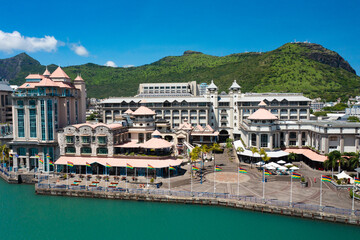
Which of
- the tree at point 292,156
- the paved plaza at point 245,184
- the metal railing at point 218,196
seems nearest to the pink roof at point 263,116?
the tree at point 292,156

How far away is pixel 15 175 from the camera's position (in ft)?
194

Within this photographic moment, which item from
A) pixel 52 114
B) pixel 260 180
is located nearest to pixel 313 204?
pixel 260 180

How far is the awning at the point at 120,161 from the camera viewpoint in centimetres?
5510

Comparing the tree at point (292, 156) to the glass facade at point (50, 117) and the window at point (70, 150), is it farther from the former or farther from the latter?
the glass facade at point (50, 117)

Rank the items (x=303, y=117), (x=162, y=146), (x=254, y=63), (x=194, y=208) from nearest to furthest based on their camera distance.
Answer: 1. (x=194, y=208)
2. (x=162, y=146)
3. (x=303, y=117)
4. (x=254, y=63)

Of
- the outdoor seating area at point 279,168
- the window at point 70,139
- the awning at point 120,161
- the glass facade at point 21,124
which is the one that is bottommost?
the outdoor seating area at point 279,168

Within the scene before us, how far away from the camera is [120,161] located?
57.5 m

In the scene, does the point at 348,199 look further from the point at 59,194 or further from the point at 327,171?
the point at 59,194

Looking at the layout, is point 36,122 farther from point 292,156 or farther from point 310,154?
point 310,154

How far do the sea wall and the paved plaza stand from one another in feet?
8.43

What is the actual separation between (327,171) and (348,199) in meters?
17.7

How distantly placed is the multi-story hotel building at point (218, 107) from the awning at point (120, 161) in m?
42.4

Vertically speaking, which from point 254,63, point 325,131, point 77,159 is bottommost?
point 77,159

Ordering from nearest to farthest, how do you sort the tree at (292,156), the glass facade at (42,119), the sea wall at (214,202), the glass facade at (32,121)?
the sea wall at (214,202) < the glass facade at (42,119) < the glass facade at (32,121) < the tree at (292,156)
